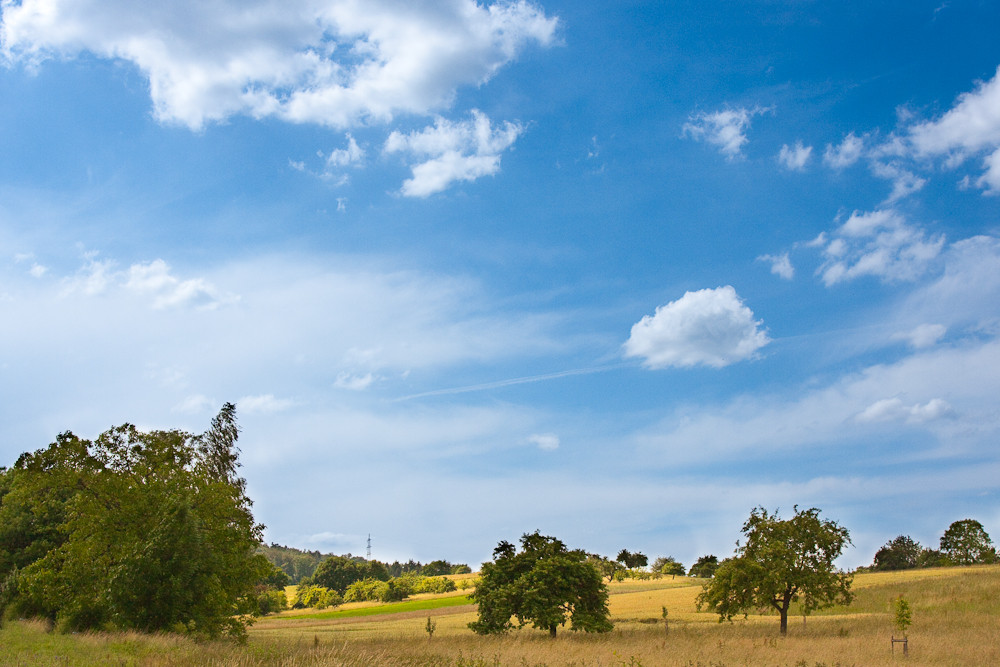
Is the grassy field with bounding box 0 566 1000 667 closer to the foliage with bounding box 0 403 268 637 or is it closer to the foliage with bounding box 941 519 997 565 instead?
the foliage with bounding box 0 403 268 637

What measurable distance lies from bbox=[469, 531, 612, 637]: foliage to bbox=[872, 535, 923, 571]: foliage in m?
121

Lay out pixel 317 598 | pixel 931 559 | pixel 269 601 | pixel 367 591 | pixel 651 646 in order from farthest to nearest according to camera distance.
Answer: pixel 931 559 < pixel 367 591 < pixel 317 598 < pixel 269 601 < pixel 651 646

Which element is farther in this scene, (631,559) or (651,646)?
(631,559)

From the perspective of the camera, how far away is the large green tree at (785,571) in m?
35.7

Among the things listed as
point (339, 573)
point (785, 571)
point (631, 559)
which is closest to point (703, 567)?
point (631, 559)

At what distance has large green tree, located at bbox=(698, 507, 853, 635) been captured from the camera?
35.7 metres

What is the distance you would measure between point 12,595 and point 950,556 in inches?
5813

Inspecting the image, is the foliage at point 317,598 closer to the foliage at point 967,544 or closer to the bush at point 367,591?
the bush at point 367,591

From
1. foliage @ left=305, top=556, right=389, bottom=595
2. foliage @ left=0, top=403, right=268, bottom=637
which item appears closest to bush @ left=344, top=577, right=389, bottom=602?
foliage @ left=305, top=556, right=389, bottom=595

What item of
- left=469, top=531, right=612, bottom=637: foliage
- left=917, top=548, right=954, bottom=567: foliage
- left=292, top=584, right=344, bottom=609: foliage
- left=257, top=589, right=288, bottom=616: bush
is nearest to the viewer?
left=469, top=531, right=612, bottom=637: foliage

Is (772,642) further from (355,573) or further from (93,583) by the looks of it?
(355,573)

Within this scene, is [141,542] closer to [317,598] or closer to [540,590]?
[540,590]

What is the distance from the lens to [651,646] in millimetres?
27672

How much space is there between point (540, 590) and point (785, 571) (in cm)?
1294
